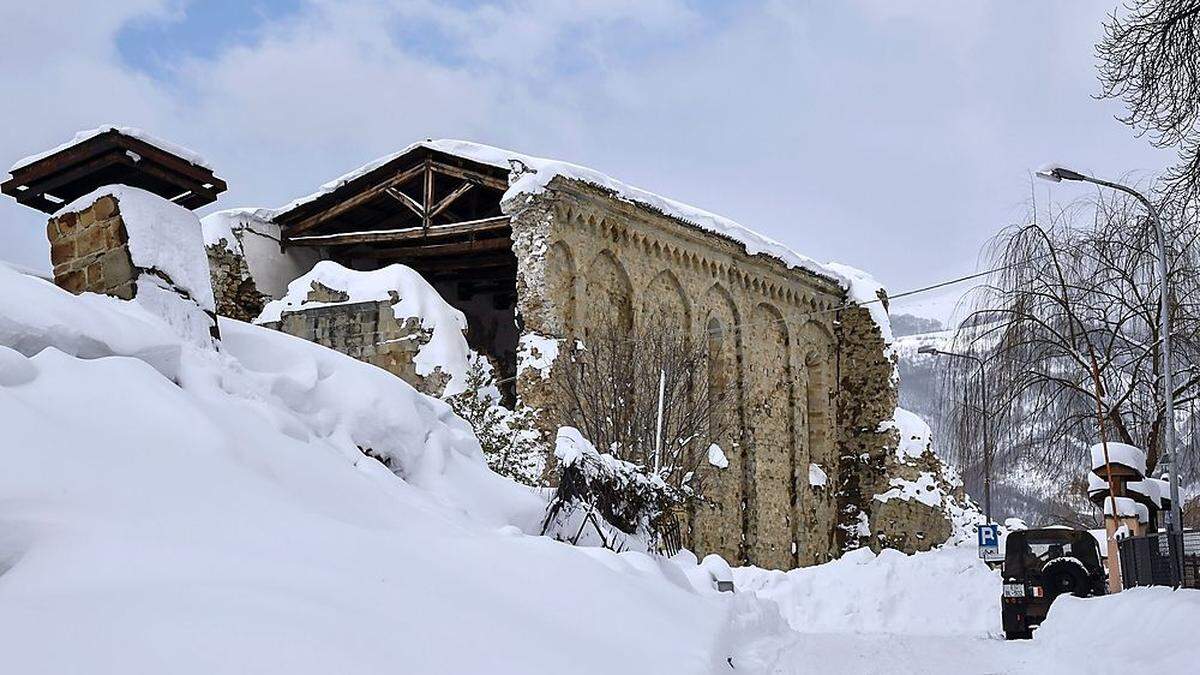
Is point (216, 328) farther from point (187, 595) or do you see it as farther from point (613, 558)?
point (187, 595)

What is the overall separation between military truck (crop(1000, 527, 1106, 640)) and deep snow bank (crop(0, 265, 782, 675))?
266 inches

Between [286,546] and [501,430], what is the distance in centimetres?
1299

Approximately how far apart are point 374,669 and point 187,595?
0.71 m

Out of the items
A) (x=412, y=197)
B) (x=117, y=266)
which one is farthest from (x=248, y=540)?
(x=412, y=197)

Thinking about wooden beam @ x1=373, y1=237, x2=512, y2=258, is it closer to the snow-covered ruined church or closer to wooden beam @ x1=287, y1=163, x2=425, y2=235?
the snow-covered ruined church

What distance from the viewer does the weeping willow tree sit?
1959cm

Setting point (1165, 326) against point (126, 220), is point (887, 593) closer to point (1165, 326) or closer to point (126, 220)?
point (1165, 326)

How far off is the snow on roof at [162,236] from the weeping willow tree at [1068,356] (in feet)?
50.2

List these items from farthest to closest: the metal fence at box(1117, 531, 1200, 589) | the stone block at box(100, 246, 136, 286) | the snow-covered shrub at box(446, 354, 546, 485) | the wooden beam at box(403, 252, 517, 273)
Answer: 1. the wooden beam at box(403, 252, 517, 273)
2. the snow-covered shrub at box(446, 354, 546, 485)
3. the metal fence at box(1117, 531, 1200, 589)
4. the stone block at box(100, 246, 136, 286)

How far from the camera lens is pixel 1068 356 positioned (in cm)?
2066

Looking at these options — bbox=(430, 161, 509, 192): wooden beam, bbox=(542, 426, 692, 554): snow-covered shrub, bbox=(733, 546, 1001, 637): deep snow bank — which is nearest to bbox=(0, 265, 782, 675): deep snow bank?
bbox=(542, 426, 692, 554): snow-covered shrub

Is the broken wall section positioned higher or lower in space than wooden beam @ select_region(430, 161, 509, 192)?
lower

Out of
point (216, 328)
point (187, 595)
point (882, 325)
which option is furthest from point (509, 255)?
point (187, 595)

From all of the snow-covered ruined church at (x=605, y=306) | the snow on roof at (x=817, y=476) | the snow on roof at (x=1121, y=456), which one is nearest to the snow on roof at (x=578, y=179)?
the snow-covered ruined church at (x=605, y=306)
